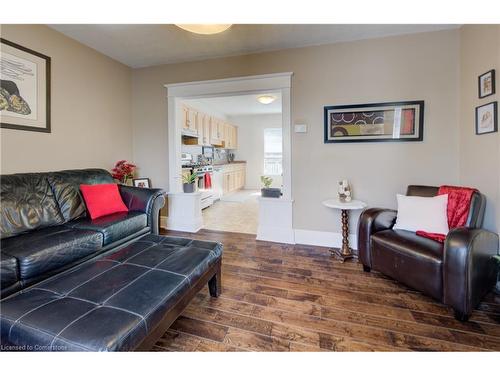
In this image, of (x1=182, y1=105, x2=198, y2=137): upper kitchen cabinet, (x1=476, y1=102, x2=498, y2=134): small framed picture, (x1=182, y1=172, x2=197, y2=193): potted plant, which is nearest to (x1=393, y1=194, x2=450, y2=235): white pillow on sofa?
(x1=476, y1=102, x2=498, y2=134): small framed picture

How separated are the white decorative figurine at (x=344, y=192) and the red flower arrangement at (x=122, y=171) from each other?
291 cm

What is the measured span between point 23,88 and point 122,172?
1.36m

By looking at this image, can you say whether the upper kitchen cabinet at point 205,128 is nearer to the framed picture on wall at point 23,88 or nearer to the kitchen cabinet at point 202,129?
the kitchen cabinet at point 202,129

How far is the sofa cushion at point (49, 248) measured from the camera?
1.50 meters

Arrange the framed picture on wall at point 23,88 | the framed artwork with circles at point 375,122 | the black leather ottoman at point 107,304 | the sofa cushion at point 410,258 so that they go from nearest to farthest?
the black leather ottoman at point 107,304, the sofa cushion at point 410,258, the framed picture on wall at point 23,88, the framed artwork with circles at point 375,122

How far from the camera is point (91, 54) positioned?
302cm

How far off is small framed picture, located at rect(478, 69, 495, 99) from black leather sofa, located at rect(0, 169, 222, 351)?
106 inches

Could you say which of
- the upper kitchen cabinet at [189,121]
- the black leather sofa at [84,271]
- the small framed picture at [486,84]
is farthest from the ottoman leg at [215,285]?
the upper kitchen cabinet at [189,121]

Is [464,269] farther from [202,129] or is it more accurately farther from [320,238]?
[202,129]

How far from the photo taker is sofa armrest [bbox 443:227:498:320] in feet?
4.95

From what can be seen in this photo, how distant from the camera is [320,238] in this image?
9.89ft
